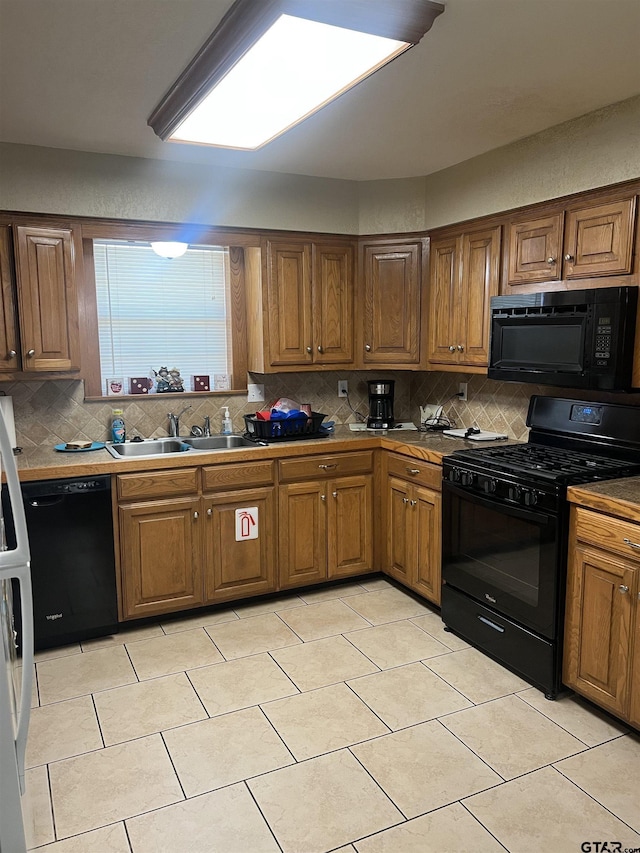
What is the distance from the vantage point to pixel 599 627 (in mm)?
2459

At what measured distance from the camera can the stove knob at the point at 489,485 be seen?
2906 mm

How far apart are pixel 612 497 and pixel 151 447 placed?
8.04ft

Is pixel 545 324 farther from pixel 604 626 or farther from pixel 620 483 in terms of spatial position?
pixel 604 626

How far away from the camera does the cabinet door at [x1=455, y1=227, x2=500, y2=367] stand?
345 centimetres

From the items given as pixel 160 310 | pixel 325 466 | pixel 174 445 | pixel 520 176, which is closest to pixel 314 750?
pixel 325 466

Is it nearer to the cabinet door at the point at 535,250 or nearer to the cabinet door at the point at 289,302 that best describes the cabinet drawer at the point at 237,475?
the cabinet door at the point at 289,302

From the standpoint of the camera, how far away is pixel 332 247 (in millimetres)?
3980

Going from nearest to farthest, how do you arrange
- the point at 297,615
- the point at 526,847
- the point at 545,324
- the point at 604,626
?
the point at 526,847
the point at 604,626
the point at 545,324
the point at 297,615

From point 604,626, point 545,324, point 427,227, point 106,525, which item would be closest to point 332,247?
point 427,227

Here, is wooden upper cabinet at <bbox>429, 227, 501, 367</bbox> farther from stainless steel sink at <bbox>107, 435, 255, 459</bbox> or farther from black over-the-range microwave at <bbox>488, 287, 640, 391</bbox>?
stainless steel sink at <bbox>107, 435, 255, 459</bbox>

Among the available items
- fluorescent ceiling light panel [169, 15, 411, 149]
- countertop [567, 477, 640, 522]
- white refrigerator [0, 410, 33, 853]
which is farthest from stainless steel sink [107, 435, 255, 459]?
white refrigerator [0, 410, 33, 853]

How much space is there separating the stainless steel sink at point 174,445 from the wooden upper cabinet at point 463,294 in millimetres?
1300

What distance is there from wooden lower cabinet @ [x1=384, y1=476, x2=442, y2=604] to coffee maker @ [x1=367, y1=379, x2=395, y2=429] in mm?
517

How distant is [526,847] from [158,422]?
2830mm
